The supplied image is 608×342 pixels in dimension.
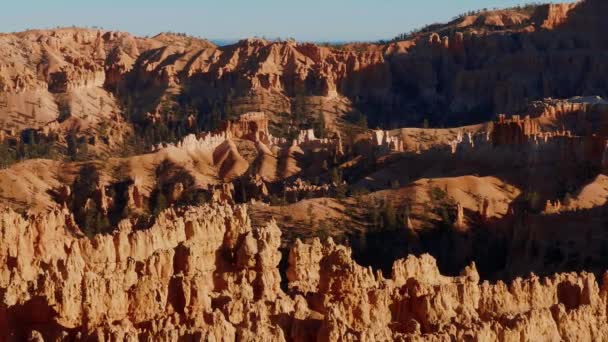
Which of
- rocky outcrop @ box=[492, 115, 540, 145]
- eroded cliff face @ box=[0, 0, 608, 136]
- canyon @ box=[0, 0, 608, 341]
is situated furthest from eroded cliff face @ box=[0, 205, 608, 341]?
eroded cliff face @ box=[0, 0, 608, 136]

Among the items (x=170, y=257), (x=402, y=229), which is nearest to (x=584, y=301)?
(x=170, y=257)

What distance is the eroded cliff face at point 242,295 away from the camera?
3928 centimetres

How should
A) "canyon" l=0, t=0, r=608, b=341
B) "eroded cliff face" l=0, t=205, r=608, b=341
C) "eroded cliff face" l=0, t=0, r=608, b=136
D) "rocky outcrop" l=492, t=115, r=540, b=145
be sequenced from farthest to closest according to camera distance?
"eroded cliff face" l=0, t=0, r=608, b=136
"rocky outcrop" l=492, t=115, r=540, b=145
"canyon" l=0, t=0, r=608, b=341
"eroded cliff face" l=0, t=205, r=608, b=341

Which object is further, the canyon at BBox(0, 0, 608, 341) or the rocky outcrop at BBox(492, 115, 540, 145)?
the rocky outcrop at BBox(492, 115, 540, 145)

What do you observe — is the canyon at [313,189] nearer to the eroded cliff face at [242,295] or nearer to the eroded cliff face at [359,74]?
the eroded cliff face at [242,295]

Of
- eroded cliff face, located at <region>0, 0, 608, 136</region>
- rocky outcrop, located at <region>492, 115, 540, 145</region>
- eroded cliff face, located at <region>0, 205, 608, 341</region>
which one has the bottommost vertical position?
eroded cliff face, located at <region>0, 205, 608, 341</region>

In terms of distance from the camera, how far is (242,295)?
46.2 meters

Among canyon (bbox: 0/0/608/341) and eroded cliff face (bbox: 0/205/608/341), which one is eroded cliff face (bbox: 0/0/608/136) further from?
eroded cliff face (bbox: 0/205/608/341)

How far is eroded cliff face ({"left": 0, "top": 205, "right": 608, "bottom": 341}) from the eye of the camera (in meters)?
39.3

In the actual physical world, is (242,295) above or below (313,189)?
above

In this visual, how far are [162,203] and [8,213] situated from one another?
48.5 m

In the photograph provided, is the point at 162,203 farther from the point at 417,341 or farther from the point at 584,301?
the point at 417,341

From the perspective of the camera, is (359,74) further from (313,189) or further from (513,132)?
(313,189)

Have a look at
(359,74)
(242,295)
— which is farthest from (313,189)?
(359,74)
